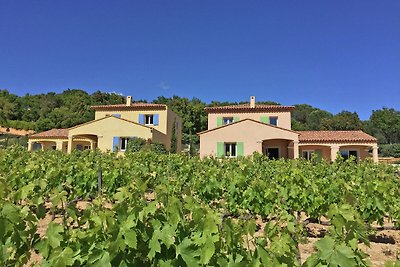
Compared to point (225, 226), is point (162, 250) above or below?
below

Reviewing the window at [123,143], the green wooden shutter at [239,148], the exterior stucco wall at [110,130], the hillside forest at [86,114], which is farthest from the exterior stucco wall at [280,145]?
the hillside forest at [86,114]

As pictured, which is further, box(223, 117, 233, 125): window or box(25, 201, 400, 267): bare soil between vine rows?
box(223, 117, 233, 125): window

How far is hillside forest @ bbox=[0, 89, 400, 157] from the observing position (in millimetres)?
44094

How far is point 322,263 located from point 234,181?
4594mm

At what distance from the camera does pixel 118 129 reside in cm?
2372

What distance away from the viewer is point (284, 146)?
75.8 ft

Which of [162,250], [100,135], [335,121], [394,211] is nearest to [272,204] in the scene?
[394,211]

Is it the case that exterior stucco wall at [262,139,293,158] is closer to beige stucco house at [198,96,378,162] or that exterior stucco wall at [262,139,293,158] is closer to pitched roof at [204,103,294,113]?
beige stucco house at [198,96,378,162]

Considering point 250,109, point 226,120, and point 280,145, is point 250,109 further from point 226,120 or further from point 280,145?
point 280,145

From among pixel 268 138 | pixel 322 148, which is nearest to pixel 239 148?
pixel 268 138

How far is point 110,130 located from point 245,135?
10.7 meters

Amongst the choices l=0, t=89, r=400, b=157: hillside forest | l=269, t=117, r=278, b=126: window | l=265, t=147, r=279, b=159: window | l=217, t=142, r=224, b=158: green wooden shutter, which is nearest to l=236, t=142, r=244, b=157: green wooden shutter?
l=217, t=142, r=224, b=158: green wooden shutter

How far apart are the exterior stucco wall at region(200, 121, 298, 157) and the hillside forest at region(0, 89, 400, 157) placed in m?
17.5

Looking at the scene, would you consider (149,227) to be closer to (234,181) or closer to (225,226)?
(225,226)
